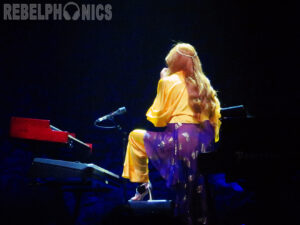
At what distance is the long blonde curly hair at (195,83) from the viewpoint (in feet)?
10.2

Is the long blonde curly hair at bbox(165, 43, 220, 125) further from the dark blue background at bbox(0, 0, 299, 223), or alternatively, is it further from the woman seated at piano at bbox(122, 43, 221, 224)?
the dark blue background at bbox(0, 0, 299, 223)

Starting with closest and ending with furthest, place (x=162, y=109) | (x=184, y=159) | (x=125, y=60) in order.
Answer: (x=184, y=159)
(x=162, y=109)
(x=125, y=60)

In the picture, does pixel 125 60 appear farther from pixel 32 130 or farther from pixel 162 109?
pixel 32 130

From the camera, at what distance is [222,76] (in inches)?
181

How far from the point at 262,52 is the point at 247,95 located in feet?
2.05

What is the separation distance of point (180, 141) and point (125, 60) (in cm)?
208

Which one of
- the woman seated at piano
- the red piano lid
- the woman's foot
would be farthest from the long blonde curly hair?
the red piano lid

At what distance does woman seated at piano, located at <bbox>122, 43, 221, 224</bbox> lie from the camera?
2.91 metres

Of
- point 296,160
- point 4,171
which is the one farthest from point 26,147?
point 296,160

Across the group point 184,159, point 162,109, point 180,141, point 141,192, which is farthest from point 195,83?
point 141,192

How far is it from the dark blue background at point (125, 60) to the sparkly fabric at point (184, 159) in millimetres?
1565

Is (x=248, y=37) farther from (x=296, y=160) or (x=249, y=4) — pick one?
(x=296, y=160)

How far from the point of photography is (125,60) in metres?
4.70

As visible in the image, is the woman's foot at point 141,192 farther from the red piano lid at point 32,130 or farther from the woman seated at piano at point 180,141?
the red piano lid at point 32,130
